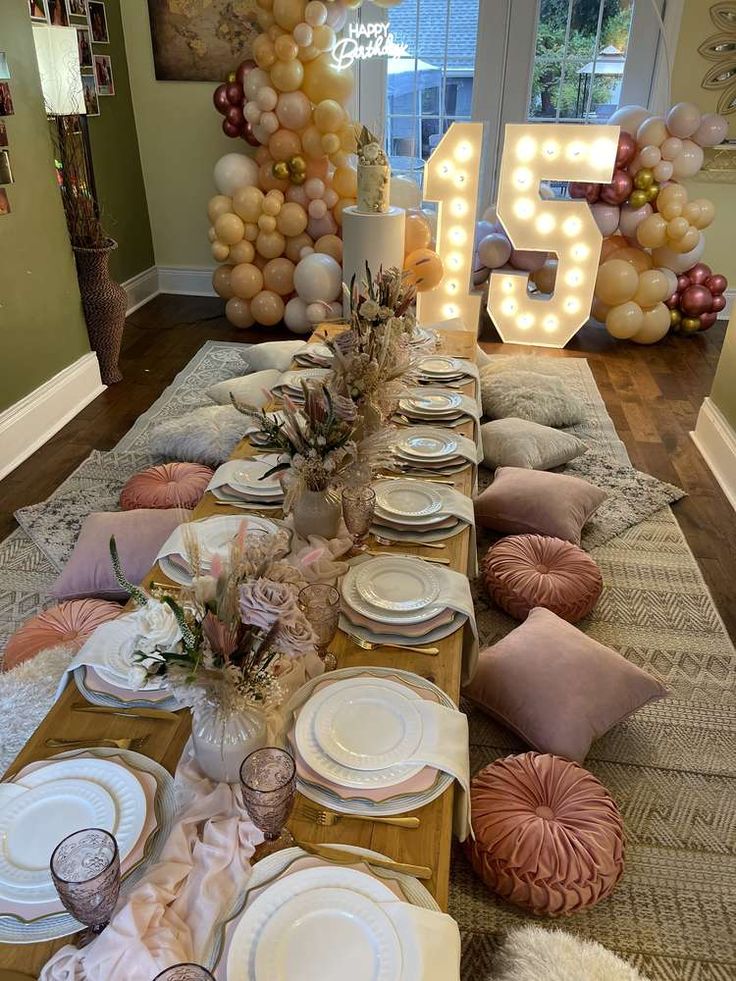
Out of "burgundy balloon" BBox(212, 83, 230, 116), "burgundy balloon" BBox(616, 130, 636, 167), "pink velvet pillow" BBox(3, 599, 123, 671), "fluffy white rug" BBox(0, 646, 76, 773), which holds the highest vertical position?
"burgundy balloon" BBox(212, 83, 230, 116)

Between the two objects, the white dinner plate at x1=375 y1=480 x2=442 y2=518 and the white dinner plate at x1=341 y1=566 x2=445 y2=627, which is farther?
the white dinner plate at x1=375 y1=480 x2=442 y2=518

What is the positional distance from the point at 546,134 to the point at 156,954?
4.22 meters

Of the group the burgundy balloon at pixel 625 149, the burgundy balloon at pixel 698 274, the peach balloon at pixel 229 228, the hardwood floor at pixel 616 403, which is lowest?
the hardwood floor at pixel 616 403

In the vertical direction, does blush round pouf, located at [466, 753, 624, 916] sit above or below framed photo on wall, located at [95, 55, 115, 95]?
below

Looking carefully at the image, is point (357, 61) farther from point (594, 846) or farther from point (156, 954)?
point (156, 954)

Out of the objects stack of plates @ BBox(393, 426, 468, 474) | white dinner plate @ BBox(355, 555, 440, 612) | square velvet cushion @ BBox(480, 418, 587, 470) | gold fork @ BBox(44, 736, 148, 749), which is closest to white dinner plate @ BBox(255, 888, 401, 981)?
gold fork @ BBox(44, 736, 148, 749)

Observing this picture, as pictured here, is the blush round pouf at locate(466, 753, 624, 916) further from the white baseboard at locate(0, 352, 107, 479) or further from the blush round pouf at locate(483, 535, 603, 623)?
the white baseboard at locate(0, 352, 107, 479)

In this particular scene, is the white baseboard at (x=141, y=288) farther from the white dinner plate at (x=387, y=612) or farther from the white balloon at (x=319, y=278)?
the white dinner plate at (x=387, y=612)

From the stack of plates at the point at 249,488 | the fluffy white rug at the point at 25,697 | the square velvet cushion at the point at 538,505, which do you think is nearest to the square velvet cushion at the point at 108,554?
the stack of plates at the point at 249,488

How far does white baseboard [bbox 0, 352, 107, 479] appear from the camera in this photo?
10.7 feet

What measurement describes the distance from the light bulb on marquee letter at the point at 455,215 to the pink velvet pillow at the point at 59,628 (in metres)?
3.05

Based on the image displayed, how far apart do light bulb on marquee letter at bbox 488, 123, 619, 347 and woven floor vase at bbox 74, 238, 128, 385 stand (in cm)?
215

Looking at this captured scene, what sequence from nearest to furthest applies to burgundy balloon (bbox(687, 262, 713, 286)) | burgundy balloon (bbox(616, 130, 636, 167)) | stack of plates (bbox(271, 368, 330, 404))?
1. stack of plates (bbox(271, 368, 330, 404))
2. burgundy balloon (bbox(616, 130, 636, 167))
3. burgundy balloon (bbox(687, 262, 713, 286))

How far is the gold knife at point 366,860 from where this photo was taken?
1016 millimetres
